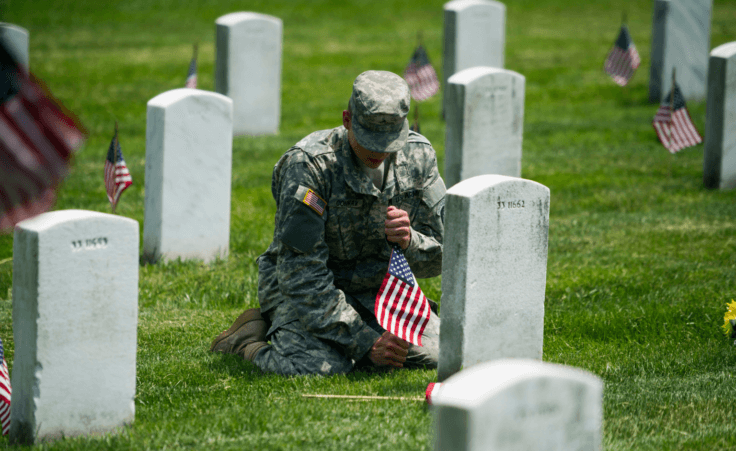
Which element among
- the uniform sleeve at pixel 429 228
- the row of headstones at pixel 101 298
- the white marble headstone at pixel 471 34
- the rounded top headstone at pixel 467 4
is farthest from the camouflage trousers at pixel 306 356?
the rounded top headstone at pixel 467 4

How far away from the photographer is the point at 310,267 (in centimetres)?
462

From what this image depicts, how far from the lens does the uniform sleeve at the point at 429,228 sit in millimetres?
4816

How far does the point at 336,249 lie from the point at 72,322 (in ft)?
5.30

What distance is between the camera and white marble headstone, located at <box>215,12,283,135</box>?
1169 cm

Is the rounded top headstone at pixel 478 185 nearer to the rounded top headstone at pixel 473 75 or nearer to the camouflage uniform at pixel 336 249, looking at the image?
the camouflage uniform at pixel 336 249

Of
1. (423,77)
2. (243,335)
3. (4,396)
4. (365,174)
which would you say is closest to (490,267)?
(365,174)

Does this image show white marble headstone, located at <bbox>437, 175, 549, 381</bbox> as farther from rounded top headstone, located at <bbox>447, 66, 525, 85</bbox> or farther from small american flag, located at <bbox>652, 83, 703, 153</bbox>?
small american flag, located at <bbox>652, 83, 703, 153</bbox>

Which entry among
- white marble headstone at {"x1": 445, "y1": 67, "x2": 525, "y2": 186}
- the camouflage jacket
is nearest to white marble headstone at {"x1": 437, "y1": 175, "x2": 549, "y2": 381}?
the camouflage jacket

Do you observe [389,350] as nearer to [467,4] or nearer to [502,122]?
[502,122]

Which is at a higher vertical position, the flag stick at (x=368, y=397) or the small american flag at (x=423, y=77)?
the small american flag at (x=423, y=77)

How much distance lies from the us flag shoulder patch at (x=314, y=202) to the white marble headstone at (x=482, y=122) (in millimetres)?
3678

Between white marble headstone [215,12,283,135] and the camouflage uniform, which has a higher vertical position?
white marble headstone [215,12,283,135]

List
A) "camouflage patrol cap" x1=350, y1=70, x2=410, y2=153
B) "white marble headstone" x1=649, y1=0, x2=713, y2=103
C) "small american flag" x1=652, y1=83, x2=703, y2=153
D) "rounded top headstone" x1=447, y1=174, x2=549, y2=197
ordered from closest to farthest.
Answer: "rounded top headstone" x1=447, y1=174, x2=549, y2=197 < "camouflage patrol cap" x1=350, y1=70, x2=410, y2=153 < "small american flag" x1=652, y1=83, x2=703, y2=153 < "white marble headstone" x1=649, y1=0, x2=713, y2=103

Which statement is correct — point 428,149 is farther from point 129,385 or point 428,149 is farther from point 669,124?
point 669,124
